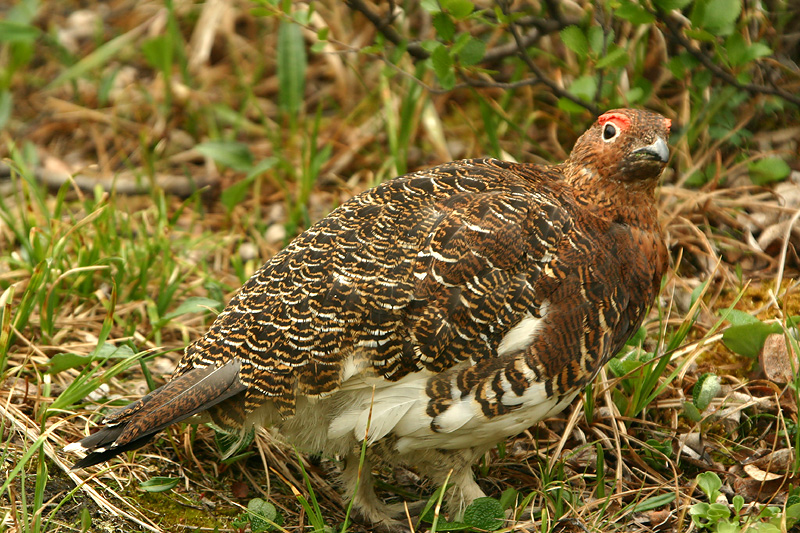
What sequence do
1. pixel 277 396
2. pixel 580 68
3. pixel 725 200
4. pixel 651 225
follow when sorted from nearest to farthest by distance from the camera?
pixel 277 396 < pixel 651 225 < pixel 725 200 < pixel 580 68

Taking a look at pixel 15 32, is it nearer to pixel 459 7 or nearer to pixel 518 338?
pixel 459 7

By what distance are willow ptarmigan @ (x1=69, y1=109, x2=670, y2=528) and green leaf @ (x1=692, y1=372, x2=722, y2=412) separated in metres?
0.52

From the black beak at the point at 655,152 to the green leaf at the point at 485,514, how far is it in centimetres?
159

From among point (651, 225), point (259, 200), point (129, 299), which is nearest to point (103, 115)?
point (259, 200)

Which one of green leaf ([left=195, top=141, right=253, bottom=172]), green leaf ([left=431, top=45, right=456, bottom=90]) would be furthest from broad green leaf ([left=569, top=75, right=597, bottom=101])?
green leaf ([left=195, top=141, right=253, bottom=172])

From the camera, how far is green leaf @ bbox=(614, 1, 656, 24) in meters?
4.08

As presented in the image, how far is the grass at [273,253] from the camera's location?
3527mm

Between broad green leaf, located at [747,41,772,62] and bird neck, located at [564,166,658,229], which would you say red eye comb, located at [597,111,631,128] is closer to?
bird neck, located at [564,166,658,229]

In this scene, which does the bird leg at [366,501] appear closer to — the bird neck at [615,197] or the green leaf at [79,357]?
the green leaf at [79,357]

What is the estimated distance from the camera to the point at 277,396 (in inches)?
126

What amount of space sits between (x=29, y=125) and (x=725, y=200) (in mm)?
5290

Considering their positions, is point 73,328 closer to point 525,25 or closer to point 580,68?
point 525,25

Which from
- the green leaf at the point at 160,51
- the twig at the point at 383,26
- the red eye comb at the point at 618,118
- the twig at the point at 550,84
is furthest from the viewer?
the green leaf at the point at 160,51

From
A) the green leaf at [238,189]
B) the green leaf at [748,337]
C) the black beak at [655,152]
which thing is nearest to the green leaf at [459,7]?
the black beak at [655,152]
